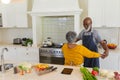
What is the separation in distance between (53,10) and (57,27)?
0.67 metres

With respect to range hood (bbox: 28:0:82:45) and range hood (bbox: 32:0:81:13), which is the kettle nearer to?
range hood (bbox: 28:0:82:45)

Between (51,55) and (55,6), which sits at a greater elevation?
(55,6)

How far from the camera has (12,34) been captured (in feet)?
16.8

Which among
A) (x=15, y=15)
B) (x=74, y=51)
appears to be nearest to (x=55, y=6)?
(x=15, y=15)

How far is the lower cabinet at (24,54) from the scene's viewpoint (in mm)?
4250

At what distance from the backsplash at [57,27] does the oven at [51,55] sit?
25.3 inches

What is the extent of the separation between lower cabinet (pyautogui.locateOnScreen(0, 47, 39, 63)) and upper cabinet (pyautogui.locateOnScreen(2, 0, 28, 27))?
677mm

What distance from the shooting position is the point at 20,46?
445 cm

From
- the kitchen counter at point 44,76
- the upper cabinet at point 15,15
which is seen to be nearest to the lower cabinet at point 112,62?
the kitchen counter at point 44,76

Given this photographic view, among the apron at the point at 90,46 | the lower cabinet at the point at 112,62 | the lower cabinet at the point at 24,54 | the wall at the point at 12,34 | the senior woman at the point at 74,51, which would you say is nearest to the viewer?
the senior woman at the point at 74,51

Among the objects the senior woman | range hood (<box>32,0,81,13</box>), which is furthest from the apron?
range hood (<box>32,0,81,13</box>)

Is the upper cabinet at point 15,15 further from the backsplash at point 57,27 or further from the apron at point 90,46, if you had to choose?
the apron at point 90,46

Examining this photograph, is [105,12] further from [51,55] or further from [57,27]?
[51,55]

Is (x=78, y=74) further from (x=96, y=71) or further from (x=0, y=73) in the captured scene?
(x=0, y=73)
